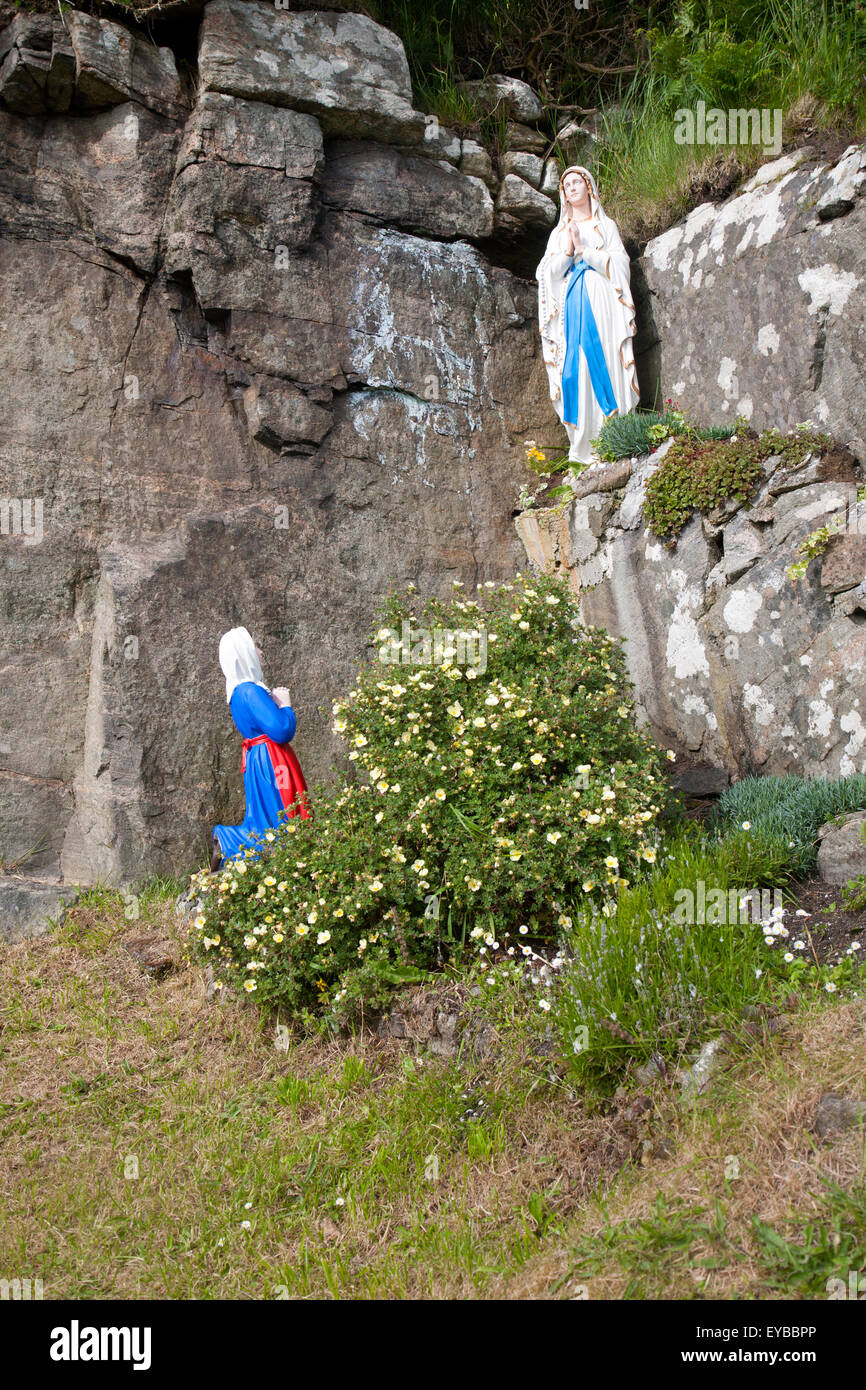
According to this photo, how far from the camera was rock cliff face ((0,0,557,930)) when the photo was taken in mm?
6316

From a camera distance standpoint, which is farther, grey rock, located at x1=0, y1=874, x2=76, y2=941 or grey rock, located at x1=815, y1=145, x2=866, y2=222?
grey rock, located at x1=815, y1=145, x2=866, y2=222

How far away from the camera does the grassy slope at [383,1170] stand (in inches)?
119

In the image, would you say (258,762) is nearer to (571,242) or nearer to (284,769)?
(284,769)

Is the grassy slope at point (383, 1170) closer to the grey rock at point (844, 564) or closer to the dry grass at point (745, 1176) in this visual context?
the dry grass at point (745, 1176)

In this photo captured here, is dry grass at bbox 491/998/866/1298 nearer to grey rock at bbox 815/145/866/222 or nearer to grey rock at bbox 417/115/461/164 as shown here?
grey rock at bbox 815/145/866/222

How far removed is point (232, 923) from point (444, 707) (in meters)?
1.36

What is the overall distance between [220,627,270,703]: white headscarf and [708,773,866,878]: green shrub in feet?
8.19

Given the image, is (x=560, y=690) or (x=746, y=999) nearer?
(x=746, y=999)

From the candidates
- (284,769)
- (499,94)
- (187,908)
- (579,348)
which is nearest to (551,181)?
(499,94)

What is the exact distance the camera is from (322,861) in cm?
450

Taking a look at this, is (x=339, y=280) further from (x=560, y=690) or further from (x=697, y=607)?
(x=560, y=690)

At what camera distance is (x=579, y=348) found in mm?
7441

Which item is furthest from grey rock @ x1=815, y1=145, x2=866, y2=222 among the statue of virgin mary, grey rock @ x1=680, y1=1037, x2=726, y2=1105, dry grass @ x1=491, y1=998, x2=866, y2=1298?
grey rock @ x1=680, y1=1037, x2=726, y2=1105
